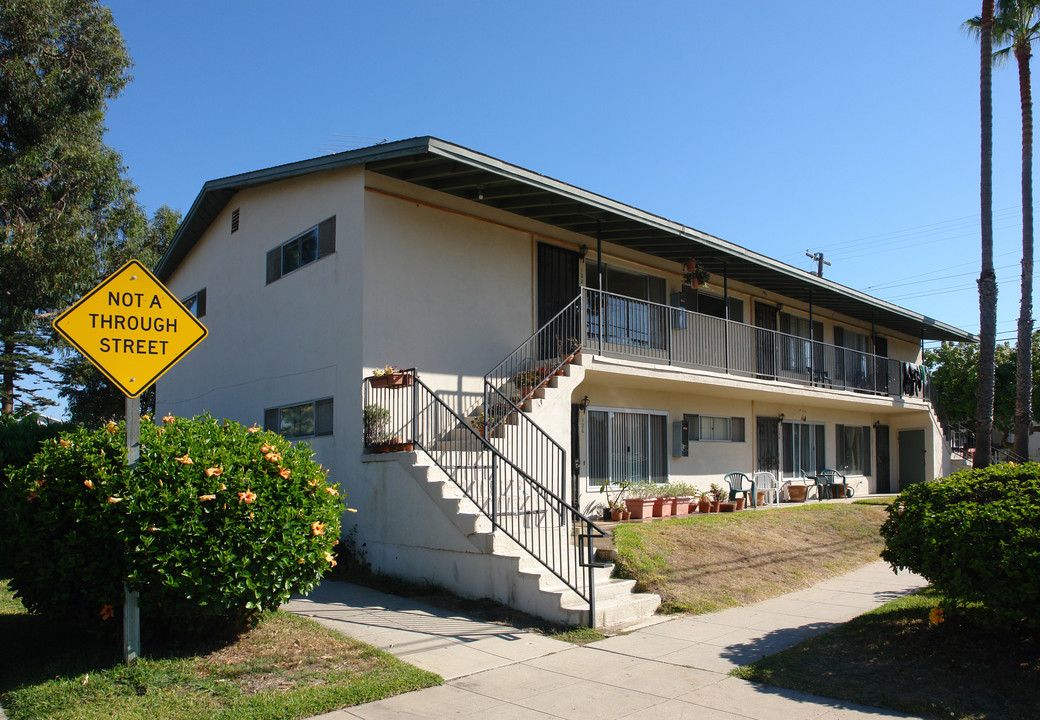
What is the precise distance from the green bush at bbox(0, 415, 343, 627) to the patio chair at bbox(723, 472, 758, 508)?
1128cm

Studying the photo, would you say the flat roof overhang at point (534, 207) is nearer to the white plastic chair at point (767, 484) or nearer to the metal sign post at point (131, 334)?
the white plastic chair at point (767, 484)

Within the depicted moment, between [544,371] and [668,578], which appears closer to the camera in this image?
[668,578]

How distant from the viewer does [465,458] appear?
34.8ft

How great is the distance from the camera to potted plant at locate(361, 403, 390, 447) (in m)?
11.1

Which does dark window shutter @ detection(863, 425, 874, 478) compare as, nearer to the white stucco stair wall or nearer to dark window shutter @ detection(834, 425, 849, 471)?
dark window shutter @ detection(834, 425, 849, 471)

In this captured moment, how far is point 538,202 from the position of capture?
1278cm

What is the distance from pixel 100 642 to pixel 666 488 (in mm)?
10080

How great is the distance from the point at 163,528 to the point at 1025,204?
20335 millimetres

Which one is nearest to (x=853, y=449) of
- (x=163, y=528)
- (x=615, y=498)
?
(x=615, y=498)

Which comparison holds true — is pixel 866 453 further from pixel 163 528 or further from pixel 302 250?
pixel 163 528

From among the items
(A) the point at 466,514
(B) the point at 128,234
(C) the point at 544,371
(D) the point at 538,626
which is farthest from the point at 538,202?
(B) the point at 128,234

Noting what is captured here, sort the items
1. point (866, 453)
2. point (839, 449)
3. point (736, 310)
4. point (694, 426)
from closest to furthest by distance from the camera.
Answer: point (694, 426), point (736, 310), point (839, 449), point (866, 453)

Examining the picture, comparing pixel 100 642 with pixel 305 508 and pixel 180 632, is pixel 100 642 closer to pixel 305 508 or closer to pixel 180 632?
pixel 180 632

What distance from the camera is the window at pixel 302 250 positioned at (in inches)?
494
